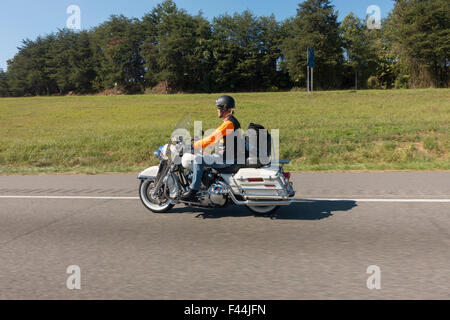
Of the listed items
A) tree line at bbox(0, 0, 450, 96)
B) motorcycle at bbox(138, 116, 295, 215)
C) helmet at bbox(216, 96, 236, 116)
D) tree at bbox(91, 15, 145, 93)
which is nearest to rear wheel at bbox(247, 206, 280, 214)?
motorcycle at bbox(138, 116, 295, 215)

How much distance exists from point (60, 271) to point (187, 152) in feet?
9.35

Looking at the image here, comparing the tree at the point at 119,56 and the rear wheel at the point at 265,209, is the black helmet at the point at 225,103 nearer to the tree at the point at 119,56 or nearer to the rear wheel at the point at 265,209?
the rear wheel at the point at 265,209

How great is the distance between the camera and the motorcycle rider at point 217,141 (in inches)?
263

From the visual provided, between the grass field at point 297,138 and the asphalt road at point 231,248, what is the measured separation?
540cm

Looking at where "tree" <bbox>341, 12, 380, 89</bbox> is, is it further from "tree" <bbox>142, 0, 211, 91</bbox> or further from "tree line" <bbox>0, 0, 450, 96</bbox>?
"tree" <bbox>142, 0, 211, 91</bbox>

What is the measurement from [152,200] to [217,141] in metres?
1.57

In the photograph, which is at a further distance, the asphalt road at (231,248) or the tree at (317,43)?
the tree at (317,43)

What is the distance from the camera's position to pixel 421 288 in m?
3.97

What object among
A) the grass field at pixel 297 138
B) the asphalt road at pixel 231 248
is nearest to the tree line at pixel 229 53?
the grass field at pixel 297 138

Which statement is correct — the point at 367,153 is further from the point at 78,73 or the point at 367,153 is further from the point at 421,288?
the point at 78,73

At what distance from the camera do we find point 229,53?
8094cm

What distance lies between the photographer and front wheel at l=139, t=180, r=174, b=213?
23.8 feet

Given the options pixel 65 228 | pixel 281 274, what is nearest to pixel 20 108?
pixel 65 228

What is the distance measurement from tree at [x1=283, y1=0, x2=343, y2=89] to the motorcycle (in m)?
63.8
